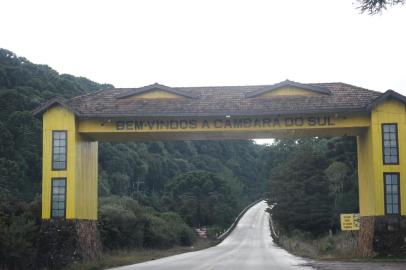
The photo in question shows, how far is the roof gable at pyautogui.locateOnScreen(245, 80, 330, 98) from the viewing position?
2977 centimetres

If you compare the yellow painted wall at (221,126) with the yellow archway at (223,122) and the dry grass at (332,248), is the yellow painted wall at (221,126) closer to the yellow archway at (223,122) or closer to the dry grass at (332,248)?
the yellow archway at (223,122)

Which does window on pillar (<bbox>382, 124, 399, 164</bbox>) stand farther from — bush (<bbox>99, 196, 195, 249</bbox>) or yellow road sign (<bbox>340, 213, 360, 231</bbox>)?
bush (<bbox>99, 196, 195, 249</bbox>)

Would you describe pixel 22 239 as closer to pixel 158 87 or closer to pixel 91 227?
pixel 91 227

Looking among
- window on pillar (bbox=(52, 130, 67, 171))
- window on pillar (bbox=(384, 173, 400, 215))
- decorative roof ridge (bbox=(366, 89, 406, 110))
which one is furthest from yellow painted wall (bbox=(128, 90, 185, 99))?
window on pillar (bbox=(384, 173, 400, 215))

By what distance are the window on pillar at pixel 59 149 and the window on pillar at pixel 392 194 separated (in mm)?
14111

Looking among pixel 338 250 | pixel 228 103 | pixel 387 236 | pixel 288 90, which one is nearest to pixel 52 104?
pixel 228 103

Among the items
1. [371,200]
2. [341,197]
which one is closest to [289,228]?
[341,197]

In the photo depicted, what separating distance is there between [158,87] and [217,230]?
5026cm

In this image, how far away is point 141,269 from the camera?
24.2m

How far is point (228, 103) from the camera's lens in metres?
29.3

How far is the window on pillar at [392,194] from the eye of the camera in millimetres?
27109

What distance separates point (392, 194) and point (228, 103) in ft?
27.1

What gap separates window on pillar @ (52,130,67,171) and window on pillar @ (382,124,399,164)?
1406 centimetres

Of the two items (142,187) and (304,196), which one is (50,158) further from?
(142,187)
